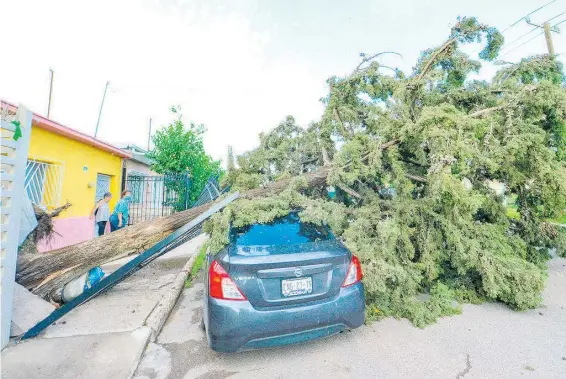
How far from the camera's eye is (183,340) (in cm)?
327

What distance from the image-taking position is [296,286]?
269cm

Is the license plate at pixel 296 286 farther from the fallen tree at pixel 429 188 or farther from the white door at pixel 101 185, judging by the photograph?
the white door at pixel 101 185

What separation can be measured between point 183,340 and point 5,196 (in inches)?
96.1

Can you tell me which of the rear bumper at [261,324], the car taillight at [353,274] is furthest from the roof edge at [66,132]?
the car taillight at [353,274]

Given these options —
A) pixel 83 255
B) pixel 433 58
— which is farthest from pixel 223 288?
pixel 433 58

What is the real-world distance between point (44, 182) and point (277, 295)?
769 cm

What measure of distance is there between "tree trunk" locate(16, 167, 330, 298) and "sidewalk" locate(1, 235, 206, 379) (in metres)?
0.54

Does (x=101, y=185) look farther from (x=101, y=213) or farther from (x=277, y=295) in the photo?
(x=277, y=295)

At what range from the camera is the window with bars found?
6.80 metres

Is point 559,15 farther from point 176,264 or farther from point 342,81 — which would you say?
point 176,264

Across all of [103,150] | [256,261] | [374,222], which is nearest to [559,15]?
[374,222]

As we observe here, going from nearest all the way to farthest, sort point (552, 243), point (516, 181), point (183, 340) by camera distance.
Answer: point (183, 340) → point (516, 181) → point (552, 243)

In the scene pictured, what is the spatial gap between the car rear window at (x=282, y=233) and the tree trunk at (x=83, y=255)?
1029 millimetres

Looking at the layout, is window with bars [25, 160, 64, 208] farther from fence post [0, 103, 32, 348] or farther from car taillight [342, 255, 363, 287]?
car taillight [342, 255, 363, 287]
